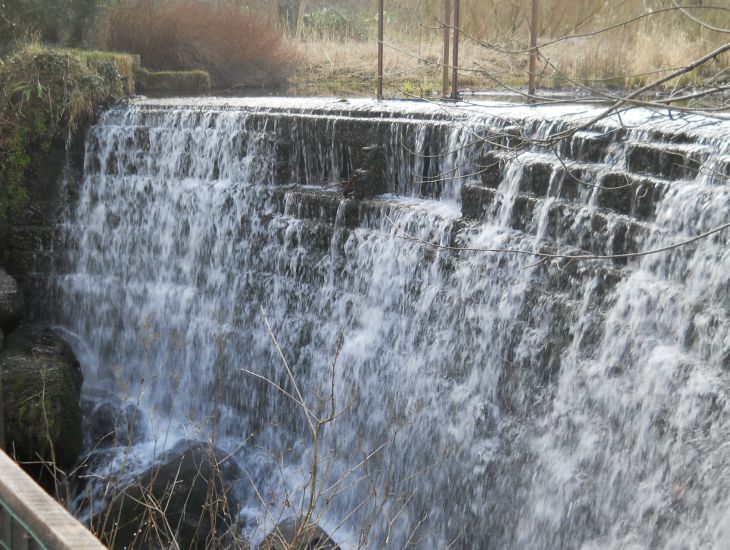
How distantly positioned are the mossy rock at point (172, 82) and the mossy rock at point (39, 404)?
19.5 feet

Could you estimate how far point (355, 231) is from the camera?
7332mm

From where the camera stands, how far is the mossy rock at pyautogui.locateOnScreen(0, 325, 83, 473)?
22.6 ft

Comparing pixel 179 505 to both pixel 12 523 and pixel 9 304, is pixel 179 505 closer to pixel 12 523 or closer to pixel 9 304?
pixel 9 304

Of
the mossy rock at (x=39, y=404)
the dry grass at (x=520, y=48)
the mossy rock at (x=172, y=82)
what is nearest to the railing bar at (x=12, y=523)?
the mossy rock at (x=39, y=404)

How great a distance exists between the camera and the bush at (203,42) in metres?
14.1

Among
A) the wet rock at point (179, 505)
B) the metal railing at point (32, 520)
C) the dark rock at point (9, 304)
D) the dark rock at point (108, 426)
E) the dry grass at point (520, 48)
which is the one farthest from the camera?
the dry grass at point (520, 48)

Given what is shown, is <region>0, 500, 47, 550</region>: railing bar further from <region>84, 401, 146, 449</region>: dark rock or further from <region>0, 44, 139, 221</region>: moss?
<region>0, 44, 139, 221</region>: moss

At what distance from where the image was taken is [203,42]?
14641mm

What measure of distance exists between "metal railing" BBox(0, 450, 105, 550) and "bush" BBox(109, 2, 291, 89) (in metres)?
12.8

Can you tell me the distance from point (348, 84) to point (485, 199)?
7609 millimetres

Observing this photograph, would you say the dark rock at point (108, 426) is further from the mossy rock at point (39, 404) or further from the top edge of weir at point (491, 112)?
the top edge of weir at point (491, 112)

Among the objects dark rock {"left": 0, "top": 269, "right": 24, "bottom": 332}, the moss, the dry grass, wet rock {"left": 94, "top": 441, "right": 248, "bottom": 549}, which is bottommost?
wet rock {"left": 94, "top": 441, "right": 248, "bottom": 549}

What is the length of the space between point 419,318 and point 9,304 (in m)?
4.02

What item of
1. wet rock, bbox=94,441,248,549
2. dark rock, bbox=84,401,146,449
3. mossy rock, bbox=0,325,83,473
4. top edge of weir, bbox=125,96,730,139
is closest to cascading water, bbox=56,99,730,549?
top edge of weir, bbox=125,96,730,139
